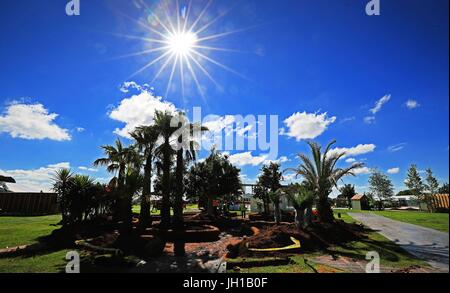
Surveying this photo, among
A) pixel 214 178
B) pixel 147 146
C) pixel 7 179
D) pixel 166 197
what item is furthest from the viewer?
pixel 7 179

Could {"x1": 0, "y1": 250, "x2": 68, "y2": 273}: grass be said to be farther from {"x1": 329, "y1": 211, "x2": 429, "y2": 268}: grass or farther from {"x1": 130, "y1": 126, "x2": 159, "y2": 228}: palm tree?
{"x1": 329, "y1": 211, "x2": 429, "y2": 268}: grass

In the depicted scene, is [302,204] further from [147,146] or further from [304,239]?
[147,146]

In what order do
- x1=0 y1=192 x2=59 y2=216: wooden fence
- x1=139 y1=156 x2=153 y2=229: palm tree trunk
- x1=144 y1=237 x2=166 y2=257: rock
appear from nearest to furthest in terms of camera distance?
x1=144 y1=237 x2=166 y2=257: rock → x1=139 y1=156 x2=153 y2=229: palm tree trunk → x1=0 y1=192 x2=59 y2=216: wooden fence

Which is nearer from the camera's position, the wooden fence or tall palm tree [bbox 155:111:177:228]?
tall palm tree [bbox 155:111:177:228]

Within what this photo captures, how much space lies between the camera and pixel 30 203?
109 feet

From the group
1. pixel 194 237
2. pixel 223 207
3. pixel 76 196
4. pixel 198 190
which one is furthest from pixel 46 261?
pixel 223 207

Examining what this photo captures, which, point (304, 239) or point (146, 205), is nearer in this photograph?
point (304, 239)

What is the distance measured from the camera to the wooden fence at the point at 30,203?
33000mm

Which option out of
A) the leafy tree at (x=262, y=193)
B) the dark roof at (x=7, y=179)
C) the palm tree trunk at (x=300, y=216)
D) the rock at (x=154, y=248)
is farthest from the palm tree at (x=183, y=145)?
the dark roof at (x=7, y=179)

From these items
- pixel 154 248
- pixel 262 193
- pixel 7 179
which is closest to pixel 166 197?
pixel 154 248

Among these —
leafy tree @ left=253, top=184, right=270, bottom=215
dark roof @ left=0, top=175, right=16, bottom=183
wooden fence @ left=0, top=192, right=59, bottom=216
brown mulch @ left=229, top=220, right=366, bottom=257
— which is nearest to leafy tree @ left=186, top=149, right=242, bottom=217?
leafy tree @ left=253, top=184, right=270, bottom=215

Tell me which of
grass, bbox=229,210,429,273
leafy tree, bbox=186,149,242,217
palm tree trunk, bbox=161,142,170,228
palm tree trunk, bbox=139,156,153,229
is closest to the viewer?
grass, bbox=229,210,429,273

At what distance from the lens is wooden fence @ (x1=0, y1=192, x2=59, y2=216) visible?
33.0 m
